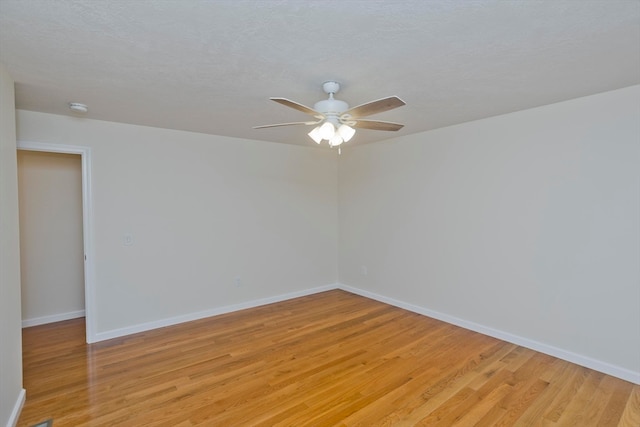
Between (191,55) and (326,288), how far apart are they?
4294 mm

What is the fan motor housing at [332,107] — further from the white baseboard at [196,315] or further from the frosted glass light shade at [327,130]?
the white baseboard at [196,315]

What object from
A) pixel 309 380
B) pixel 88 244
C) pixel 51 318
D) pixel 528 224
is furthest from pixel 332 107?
pixel 51 318

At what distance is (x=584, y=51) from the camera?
203 cm

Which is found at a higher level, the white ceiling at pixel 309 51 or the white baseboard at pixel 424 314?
the white ceiling at pixel 309 51

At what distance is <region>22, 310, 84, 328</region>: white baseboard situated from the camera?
4.02 m

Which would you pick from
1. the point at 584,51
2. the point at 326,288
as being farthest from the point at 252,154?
the point at 584,51

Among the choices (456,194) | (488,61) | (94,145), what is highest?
(488,61)

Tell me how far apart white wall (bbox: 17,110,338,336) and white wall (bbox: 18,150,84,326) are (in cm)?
102

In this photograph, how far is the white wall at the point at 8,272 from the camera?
6.86ft

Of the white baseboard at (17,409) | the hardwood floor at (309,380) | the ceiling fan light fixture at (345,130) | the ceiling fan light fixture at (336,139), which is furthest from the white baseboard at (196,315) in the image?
the ceiling fan light fixture at (345,130)

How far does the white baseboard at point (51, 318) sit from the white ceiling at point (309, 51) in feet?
8.75

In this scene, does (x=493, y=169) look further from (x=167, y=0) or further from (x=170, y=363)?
(x=170, y=363)

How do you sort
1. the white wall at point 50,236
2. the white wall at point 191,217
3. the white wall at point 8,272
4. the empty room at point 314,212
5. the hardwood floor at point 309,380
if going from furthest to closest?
the white wall at point 50,236
the white wall at point 191,217
the hardwood floor at point 309,380
the white wall at point 8,272
the empty room at point 314,212

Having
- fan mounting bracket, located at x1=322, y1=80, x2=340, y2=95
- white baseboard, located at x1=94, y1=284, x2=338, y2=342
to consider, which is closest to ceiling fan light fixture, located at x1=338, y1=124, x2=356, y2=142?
fan mounting bracket, located at x1=322, y1=80, x2=340, y2=95
